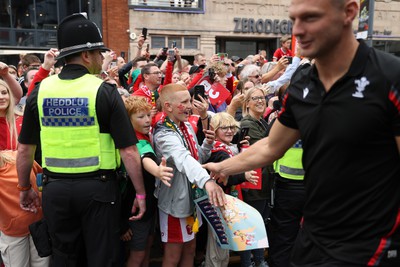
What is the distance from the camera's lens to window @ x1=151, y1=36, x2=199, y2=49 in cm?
1881

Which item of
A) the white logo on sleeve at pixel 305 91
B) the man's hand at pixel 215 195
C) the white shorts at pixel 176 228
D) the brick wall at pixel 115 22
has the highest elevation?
the brick wall at pixel 115 22

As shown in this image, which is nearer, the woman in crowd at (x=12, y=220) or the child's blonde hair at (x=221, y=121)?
the woman in crowd at (x=12, y=220)

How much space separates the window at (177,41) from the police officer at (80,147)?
54.0ft

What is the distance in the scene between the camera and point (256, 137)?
4.02m

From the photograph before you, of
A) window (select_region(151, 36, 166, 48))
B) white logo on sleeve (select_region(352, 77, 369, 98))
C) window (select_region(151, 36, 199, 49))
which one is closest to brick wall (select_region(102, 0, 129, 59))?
window (select_region(151, 36, 166, 48))

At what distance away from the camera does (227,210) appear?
287cm

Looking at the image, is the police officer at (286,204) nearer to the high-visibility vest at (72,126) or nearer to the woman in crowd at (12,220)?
the high-visibility vest at (72,126)

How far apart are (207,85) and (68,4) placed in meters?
15.1

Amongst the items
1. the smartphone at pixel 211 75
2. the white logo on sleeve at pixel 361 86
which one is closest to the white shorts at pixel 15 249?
the white logo on sleeve at pixel 361 86

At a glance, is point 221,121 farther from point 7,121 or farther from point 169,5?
point 169,5

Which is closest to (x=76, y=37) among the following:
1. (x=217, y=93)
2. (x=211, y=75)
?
(x=217, y=93)

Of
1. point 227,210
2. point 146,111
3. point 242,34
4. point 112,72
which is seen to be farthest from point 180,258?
point 242,34

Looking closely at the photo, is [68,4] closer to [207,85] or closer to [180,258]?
[207,85]

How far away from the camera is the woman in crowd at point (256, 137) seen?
3.88 m
